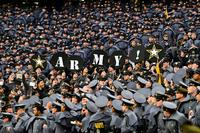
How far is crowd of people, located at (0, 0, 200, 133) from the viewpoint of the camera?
463 inches

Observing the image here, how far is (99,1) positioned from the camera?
115 ft

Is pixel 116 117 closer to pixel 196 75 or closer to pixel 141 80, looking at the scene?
pixel 196 75

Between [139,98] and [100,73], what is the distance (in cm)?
541

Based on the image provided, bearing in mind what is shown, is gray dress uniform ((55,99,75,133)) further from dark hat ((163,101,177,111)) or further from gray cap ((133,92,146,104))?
dark hat ((163,101,177,111))

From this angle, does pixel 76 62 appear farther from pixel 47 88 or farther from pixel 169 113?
pixel 169 113

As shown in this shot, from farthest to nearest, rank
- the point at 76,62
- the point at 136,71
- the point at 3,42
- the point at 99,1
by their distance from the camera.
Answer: the point at 99,1 → the point at 3,42 → the point at 76,62 → the point at 136,71

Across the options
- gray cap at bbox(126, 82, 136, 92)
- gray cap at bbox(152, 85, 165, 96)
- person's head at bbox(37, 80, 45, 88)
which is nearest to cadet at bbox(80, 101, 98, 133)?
gray cap at bbox(152, 85, 165, 96)

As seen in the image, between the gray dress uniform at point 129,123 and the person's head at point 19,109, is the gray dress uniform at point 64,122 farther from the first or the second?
the gray dress uniform at point 129,123

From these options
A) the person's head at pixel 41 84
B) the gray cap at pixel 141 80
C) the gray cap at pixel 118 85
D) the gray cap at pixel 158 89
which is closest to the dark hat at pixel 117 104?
the gray cap at pixel 158 89

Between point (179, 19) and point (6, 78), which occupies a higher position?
point (179, 19)

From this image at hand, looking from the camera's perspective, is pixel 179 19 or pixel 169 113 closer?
pixel 169 113

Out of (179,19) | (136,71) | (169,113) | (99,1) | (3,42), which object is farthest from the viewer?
(99,1)

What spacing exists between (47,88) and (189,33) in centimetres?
591

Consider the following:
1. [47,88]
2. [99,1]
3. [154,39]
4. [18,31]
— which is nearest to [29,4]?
[99,1]
